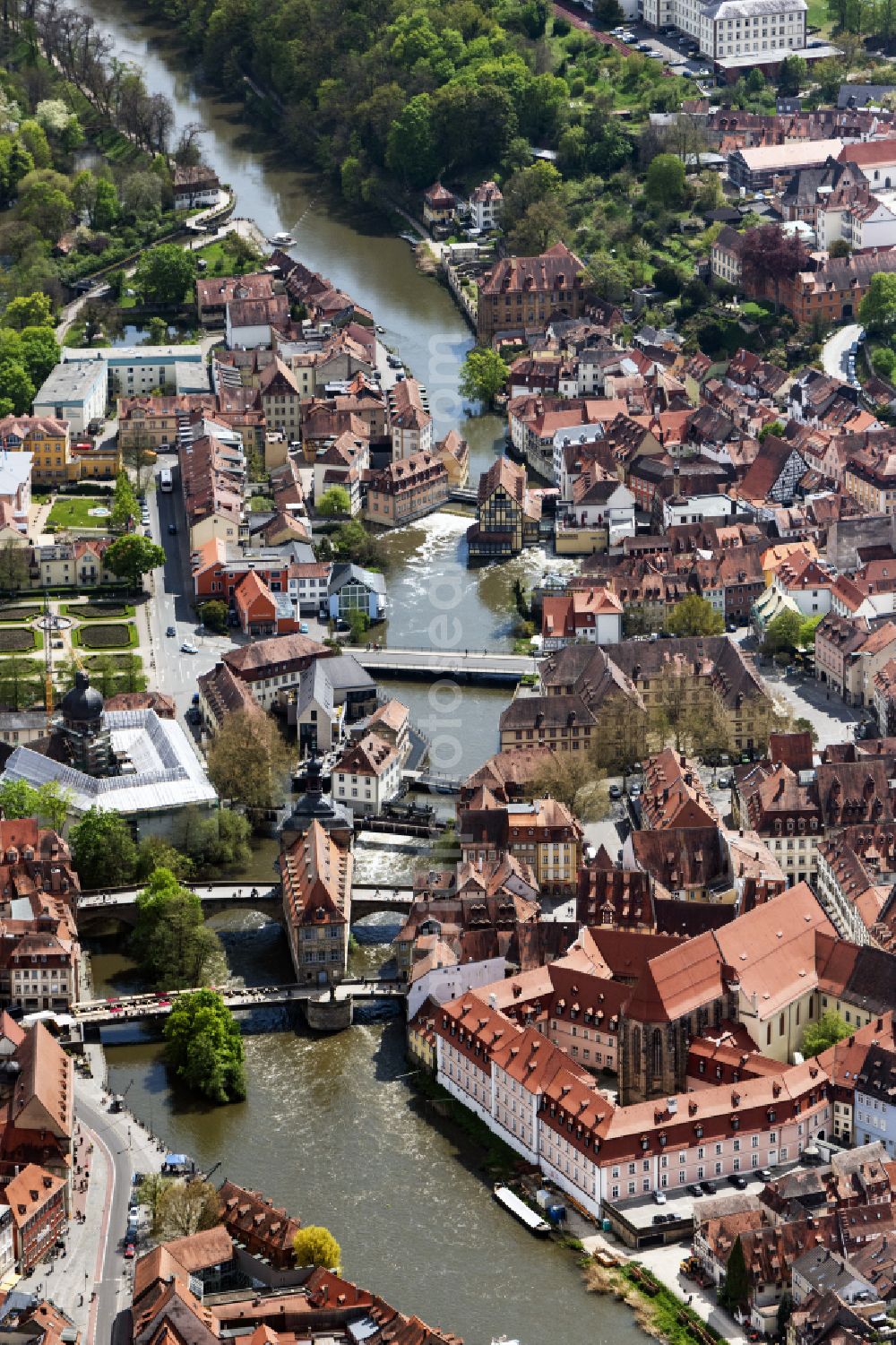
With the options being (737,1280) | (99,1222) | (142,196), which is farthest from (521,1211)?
(142,196)

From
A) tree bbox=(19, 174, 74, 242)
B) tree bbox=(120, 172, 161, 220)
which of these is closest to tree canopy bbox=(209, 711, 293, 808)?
tree bbox=(19, 174, 74, 242)

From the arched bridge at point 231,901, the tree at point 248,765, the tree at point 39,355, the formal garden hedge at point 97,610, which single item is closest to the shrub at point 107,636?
the formal garden hedge at point 97,610

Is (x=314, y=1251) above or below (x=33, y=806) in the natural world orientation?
below

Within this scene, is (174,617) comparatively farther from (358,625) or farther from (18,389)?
(18,389)

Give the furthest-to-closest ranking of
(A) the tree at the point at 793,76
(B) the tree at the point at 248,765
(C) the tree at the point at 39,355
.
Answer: (A) the tree at the point at 793,76 → (C) the tree at the point at 39,355 → (B) the tree at the point at 248,765

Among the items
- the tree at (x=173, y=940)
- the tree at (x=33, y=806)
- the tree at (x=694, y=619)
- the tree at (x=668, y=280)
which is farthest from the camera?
the tree at (x=668, y=280)

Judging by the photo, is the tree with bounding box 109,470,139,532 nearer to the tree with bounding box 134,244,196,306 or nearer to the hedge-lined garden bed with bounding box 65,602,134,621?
the hedge-lined garden bed with bounding box 65,602,134,621

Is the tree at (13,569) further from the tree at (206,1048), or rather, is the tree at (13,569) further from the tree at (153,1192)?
the tree at (153,1192)

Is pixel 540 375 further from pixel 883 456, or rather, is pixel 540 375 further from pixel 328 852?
pixel 328 852
